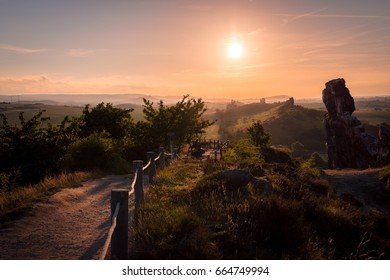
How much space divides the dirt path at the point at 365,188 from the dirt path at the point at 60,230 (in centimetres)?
1750

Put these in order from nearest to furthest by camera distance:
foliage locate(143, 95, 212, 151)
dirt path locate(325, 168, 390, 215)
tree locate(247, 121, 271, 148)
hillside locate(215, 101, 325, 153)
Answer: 1. dirt path locate(325, 168, 390, 215)
2. foliage locate(143, 95, 212, 151)
3. tree locate(247, 121, 271, 148)
4. hillside locate(215, 101, 325, 153)

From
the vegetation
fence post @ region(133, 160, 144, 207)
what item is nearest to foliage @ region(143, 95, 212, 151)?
the vegetation

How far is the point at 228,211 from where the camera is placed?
8750 mm

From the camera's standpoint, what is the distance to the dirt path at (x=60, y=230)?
22.5 feet

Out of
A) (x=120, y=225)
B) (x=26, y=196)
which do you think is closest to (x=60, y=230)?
(x=120, y=225)

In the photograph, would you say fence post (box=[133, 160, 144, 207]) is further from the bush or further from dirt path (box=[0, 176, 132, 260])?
the bush

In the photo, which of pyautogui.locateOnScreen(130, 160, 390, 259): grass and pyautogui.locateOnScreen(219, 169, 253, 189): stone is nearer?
pyautogui.locateOnScreen(130, 160, 390, 259): grass

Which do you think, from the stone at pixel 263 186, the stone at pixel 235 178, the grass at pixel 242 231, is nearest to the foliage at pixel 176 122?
the stone at pixel 235 178

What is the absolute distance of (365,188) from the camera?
2583 cm

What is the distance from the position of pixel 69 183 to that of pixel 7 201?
146 inches

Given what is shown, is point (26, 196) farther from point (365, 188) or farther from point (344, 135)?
point (344, 135)

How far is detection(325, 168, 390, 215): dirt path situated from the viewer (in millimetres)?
23281

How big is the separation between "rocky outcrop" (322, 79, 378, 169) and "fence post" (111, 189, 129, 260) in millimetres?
35781
